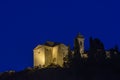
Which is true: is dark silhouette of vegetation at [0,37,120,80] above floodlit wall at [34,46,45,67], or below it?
below

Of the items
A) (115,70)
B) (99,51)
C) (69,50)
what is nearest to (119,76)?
(115,70)

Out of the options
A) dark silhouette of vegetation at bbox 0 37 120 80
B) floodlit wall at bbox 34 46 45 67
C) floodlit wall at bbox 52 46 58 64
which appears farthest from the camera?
floodlit wall at bbox 34 46 45 67

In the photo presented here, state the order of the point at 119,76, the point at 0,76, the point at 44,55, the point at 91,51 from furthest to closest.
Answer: the point at 44,55, the point at 0,76, the point at 91,51, the point at 119,76

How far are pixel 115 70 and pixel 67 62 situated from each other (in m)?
14.6

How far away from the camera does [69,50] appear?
477ft

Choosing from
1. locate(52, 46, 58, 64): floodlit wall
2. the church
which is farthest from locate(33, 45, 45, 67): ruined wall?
locate(52, 46, 58, 64): floodlit wall

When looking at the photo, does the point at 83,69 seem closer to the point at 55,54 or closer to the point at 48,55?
the point at 55,54

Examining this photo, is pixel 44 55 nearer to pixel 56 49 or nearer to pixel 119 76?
pixel 56 49

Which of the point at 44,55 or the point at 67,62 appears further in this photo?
the point at 44,55

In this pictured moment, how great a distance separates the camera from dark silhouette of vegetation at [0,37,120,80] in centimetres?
12988

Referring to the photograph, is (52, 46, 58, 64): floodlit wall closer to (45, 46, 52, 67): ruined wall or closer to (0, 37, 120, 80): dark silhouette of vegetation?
(45, 46, 52, 67): ruined wall

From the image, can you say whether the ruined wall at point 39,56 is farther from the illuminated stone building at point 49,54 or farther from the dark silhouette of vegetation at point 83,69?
the dark silhouette of vegetation at point 83,69

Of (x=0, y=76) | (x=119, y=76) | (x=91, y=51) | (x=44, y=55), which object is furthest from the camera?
(x=44, y=55)

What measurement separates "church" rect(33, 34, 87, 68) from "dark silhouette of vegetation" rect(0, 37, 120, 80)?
352 inches
